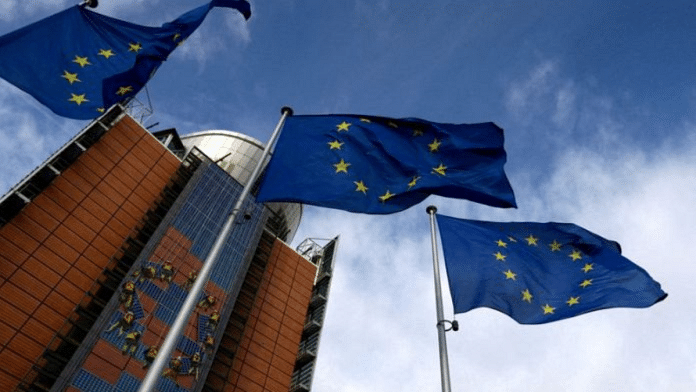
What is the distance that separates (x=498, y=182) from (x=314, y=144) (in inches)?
248

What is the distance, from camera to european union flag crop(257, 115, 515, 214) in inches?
615

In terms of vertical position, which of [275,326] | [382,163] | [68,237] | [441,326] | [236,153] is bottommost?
[441,326]

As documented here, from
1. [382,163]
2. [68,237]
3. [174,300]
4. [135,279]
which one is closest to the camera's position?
[382,163]

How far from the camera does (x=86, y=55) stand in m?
17.6

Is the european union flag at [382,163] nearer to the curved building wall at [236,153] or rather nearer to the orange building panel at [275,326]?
the orange building panel at [275,326]

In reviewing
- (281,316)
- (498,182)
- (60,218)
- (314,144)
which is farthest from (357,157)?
(281,316)

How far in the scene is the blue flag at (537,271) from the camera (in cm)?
1630

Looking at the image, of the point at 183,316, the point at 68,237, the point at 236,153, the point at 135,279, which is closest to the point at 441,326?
the point at 183,316

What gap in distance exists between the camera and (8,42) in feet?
51.8

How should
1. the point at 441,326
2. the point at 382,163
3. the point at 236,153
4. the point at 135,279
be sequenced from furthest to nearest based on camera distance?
the point at 236,153 < the point at 135,279 < the point at 382,163 < the point at 441,326

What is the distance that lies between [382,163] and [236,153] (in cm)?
5766

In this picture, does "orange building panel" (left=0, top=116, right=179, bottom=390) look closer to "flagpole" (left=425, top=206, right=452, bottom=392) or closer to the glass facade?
the glass facade

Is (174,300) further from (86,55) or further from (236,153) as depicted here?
(236,153)

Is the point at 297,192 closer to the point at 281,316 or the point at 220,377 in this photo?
the point at 220,377
